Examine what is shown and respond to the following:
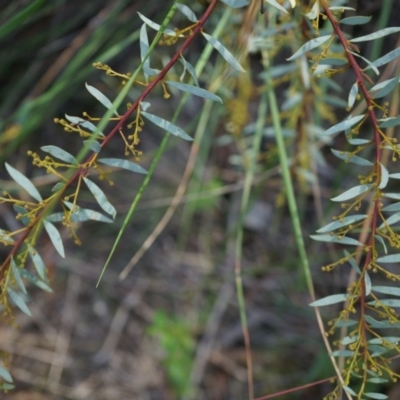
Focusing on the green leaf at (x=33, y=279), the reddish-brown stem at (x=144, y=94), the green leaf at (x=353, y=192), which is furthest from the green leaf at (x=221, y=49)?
the green leaf at (x=33, y=279)

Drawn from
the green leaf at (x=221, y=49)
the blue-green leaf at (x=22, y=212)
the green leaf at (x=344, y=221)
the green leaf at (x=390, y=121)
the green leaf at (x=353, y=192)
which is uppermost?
the green leaf at (x=221, y=49)

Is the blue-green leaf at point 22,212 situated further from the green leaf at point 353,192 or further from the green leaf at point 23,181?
the green leaf at point 353,192

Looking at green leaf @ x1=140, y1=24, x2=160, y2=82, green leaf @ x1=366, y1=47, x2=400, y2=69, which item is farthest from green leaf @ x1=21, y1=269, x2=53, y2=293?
green leaf @ x1=366, y1=47, x2=400, y2=69

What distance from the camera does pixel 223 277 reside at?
1.13 meters

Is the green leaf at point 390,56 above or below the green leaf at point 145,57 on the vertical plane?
below

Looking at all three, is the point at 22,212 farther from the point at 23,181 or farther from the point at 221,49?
the point at 221,49

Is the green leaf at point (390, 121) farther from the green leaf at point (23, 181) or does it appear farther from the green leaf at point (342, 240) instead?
the green leaf at point (23, 181)

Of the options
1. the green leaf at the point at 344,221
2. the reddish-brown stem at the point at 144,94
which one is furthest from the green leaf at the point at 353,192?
the reddish-brown stem at the point at 144,94

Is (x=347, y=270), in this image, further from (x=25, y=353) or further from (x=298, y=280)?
(x=25, y=353)

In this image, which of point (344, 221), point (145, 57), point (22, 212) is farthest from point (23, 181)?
point (344, 221)

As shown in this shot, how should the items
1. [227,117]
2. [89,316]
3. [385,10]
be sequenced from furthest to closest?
1. [89,316]
2. [227,117]
3. [385,10]

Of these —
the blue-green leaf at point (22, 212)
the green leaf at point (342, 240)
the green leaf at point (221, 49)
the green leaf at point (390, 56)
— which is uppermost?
the green leaf at point (221, 49)

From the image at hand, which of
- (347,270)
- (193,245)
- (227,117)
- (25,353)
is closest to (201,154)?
(227,117)

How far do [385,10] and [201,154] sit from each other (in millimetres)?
437
